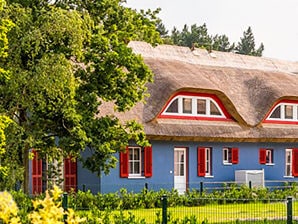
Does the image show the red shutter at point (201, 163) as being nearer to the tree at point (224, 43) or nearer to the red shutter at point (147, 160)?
the red shutter at point (147, 160)

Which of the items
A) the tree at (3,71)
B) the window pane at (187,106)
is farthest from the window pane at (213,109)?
the tree at (3,71)

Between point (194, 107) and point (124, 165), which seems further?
point (194, 107)

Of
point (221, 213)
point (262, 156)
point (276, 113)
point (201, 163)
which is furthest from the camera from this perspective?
point (276, 113)

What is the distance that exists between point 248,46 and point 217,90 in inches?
2869

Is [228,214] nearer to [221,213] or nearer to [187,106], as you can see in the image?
[221,213]

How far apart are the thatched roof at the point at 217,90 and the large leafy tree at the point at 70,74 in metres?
5.71

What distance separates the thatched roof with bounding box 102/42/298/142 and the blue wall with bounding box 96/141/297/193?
1.76 feet

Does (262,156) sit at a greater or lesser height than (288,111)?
lesser

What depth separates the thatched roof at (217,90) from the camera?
31500 millimetres

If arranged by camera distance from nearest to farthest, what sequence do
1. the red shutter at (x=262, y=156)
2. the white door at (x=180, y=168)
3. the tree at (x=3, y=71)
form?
the tree at (x=3, y=71) → the white door at (x=180, y=168) → the red shutter at (x=262, y=156)

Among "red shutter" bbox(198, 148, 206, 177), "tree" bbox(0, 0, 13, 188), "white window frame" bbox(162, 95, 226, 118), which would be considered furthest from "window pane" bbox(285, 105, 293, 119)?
"tree" bbox(0, 0, 13, 188)

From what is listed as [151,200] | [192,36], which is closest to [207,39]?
[192,36]

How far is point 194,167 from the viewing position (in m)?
33.0

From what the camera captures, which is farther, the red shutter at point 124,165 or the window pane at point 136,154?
the window pane at point 136,154
